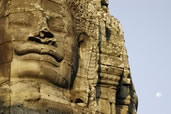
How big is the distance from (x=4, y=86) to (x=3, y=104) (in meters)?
0.55

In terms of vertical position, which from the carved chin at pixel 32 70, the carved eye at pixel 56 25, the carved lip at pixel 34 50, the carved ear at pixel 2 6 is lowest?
the carved chin at pixel 32 70

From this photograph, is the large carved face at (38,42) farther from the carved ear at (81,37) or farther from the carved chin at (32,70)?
the carved ear at (81,37)

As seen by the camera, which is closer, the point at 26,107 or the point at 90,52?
the point at 26,107

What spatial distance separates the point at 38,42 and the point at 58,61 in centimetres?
73

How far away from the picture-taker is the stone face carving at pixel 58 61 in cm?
1384

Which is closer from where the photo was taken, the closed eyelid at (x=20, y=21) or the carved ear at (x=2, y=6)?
the closed eyelid at (x=20, y=21)

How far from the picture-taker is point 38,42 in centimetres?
1421

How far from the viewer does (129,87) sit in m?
18.2

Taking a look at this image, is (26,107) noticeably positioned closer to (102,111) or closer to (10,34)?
(10,34)

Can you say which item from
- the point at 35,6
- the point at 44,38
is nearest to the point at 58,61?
the point at 44,38

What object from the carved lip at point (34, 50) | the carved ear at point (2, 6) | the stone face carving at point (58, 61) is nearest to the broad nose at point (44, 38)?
the stone face carving at point (58, 61)

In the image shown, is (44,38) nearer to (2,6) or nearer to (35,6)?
(35,6)

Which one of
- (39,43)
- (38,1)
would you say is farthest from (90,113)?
(38,1)

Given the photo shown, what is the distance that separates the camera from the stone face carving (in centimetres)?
1384
